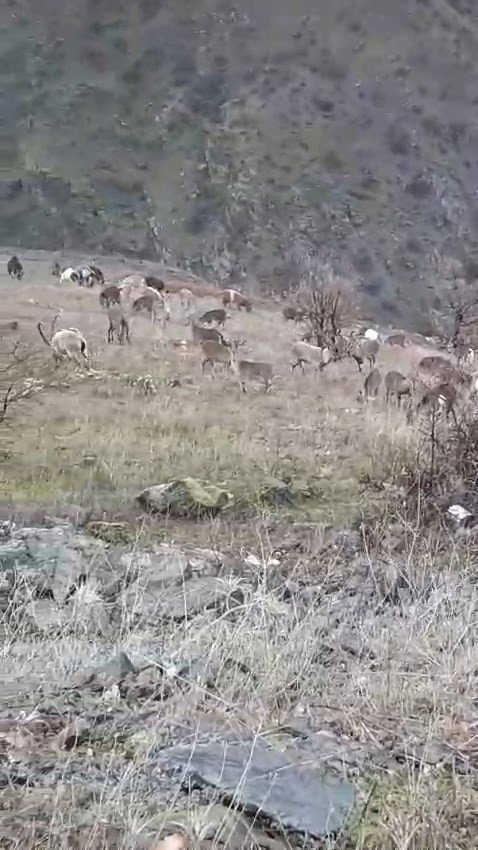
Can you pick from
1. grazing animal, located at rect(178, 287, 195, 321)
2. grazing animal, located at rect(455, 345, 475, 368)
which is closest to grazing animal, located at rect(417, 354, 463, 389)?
grazing animal, located at rect(455, 345, 475, 368)

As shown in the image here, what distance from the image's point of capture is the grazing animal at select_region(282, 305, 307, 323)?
16.2 meters

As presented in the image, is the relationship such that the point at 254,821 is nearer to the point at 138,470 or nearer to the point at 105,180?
the point at 138,470

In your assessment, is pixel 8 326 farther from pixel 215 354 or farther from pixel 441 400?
pixel 441 400

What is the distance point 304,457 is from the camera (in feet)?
27.0

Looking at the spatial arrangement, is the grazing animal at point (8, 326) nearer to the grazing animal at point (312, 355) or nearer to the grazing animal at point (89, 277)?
the grazing animal at point (312, 355)

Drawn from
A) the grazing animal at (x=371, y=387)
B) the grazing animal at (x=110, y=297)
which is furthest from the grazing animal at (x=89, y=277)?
the grazing animal at (x=371, y=387)

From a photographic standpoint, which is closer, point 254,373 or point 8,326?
point 254,373

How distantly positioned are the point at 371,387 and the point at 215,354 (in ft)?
6.28

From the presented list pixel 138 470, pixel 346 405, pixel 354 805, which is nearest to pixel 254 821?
pixel 354 805

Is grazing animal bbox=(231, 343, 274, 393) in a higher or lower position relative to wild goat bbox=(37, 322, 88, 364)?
higher

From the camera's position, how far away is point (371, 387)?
10.4 metres

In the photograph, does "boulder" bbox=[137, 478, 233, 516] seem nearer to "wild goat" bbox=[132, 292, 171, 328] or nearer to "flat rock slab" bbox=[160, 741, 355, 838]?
"flat rock slab" bbox=[160, 741, 355, 838]

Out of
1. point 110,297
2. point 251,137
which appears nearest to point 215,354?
point 110,297

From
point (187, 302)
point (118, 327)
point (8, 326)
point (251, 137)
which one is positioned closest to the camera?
point (8, 326)
